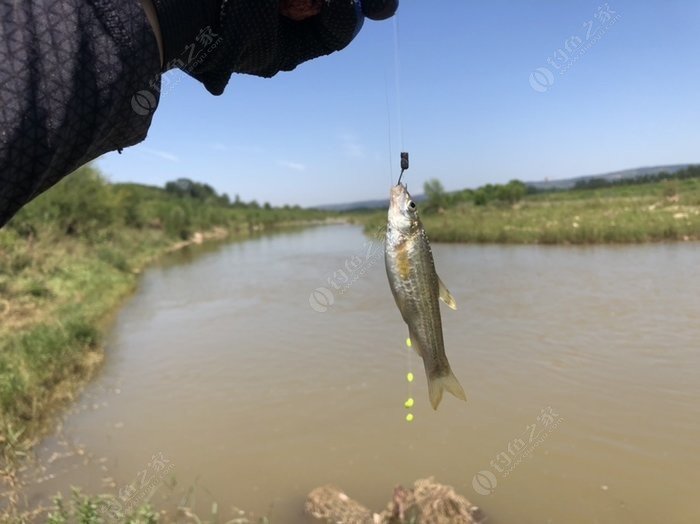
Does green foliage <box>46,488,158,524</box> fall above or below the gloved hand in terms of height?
below

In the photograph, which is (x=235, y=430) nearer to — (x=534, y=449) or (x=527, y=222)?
(x=534, y=449)

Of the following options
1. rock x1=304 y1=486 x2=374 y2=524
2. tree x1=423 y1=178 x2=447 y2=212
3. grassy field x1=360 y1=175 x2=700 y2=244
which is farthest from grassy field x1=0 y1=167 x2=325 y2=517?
tree x1=423 y1=178 x2=447 y2=212

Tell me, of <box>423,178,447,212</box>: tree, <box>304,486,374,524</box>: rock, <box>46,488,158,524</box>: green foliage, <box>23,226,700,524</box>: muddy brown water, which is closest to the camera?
<box>46,488,158,524</box>: green foliage

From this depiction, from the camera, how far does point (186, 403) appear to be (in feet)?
29.5

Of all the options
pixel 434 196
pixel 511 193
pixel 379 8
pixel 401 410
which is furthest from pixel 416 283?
pixel 511 193

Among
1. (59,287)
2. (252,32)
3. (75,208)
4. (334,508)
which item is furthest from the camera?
(75,208)

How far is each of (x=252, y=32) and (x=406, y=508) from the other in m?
4.44

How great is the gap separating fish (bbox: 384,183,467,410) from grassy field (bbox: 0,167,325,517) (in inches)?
168

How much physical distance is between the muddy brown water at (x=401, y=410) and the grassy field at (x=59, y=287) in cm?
54

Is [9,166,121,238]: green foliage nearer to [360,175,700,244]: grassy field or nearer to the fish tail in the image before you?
[360,175,700,244]: grassy field

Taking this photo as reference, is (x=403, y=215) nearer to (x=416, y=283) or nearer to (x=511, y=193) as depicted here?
(x=416, y=283)

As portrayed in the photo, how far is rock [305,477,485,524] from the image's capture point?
4629mm

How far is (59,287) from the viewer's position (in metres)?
16.1

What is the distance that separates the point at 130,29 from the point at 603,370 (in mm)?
9707
